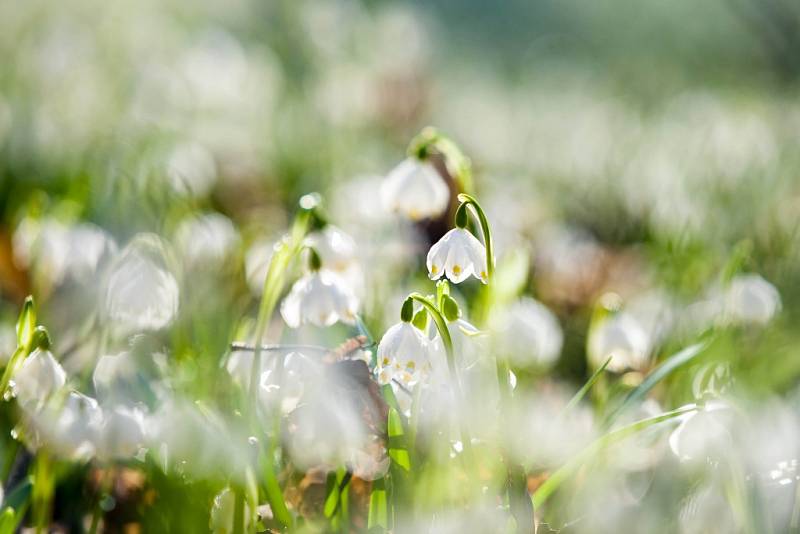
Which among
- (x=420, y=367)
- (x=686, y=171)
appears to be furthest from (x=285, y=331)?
(x=686, y=171)

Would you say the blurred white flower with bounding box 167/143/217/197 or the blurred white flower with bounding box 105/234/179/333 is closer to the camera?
the blurred white flower with bounding box 105/234/179/333

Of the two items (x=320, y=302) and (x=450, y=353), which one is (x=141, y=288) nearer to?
(x=320, y=302)

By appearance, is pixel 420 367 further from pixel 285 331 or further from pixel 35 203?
pixel 35 203

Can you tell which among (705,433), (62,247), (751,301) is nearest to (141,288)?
(62,247)

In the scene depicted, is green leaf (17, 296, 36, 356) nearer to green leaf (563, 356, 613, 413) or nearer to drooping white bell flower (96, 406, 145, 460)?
drooping white bell flower (96, 406, 145, 460)

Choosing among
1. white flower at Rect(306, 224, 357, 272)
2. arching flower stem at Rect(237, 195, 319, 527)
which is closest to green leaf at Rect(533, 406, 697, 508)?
arching flower stem at Rect(237, 195, 319, 527)

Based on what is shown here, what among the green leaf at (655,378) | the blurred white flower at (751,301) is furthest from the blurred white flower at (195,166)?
the green leaf at (655,378)
